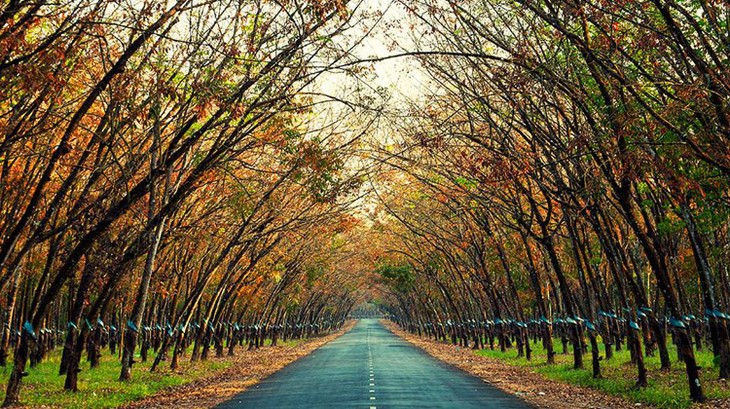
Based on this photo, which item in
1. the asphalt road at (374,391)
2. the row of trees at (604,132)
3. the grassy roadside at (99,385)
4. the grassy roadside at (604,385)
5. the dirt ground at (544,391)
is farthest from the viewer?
the grassy roadside at (99,385)

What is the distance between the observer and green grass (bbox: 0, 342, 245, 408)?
17.5 meters

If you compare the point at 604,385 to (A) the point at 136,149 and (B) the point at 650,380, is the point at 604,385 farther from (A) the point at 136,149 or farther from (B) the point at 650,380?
(A) the point at 136,149

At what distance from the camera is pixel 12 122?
13.5 m

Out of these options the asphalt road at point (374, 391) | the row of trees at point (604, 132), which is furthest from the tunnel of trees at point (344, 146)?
the asphalt road at point (374, 391)

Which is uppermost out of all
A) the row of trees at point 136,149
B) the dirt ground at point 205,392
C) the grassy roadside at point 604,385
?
the row of trees at point 136,149

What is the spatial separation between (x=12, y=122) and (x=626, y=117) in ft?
33.7

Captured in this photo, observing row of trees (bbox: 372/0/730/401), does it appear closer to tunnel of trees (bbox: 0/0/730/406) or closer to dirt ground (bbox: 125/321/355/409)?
tunnel of trees (bbox: 0/0/730/406)

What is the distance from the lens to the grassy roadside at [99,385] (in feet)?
57.4

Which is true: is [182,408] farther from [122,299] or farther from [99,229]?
[122,299]

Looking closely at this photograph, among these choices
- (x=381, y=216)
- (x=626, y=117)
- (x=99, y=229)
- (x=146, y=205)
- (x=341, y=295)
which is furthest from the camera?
(x=341, y=295)

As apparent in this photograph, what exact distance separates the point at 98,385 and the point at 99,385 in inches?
1.4

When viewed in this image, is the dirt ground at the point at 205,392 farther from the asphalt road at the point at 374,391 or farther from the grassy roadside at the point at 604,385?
the grassy roadside at the point at 604,385

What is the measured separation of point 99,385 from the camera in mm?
21500

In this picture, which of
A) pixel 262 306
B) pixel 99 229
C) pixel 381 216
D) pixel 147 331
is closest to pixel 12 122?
pixel 99 229
